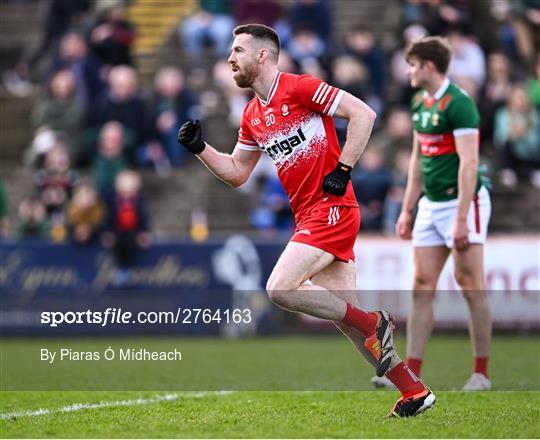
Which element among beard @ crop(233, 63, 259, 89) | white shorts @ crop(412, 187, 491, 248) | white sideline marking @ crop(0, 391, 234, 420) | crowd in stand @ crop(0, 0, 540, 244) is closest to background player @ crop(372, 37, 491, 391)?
white shorts @ crop(412, 187, 491, 248)

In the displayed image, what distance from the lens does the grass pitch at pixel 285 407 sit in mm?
7598

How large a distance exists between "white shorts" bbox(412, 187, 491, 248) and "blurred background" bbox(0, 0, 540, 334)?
6.71 metres

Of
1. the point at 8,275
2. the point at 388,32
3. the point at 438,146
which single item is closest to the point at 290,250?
the point at 438,146

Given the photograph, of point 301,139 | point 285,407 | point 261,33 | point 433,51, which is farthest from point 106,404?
point 433,51

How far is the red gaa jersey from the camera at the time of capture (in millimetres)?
8445

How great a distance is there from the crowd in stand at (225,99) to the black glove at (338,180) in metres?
9.97

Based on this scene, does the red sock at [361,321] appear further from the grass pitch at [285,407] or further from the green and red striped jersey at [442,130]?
the green and red striped jersey at [442,130]

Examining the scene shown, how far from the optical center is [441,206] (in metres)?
10.4

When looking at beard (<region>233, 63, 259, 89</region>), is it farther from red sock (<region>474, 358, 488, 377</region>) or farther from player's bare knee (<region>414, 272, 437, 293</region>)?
red sock (<region>474, 358, 488, 377</region>)

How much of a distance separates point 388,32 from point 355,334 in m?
16.2

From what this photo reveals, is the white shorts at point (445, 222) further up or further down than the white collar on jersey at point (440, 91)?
further down

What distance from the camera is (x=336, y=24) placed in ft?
79.3

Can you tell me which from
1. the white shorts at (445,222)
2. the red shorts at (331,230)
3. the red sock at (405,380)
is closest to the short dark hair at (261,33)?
the red shorts at (331,230)

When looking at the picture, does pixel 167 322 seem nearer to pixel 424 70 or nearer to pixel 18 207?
pixel 18 207
